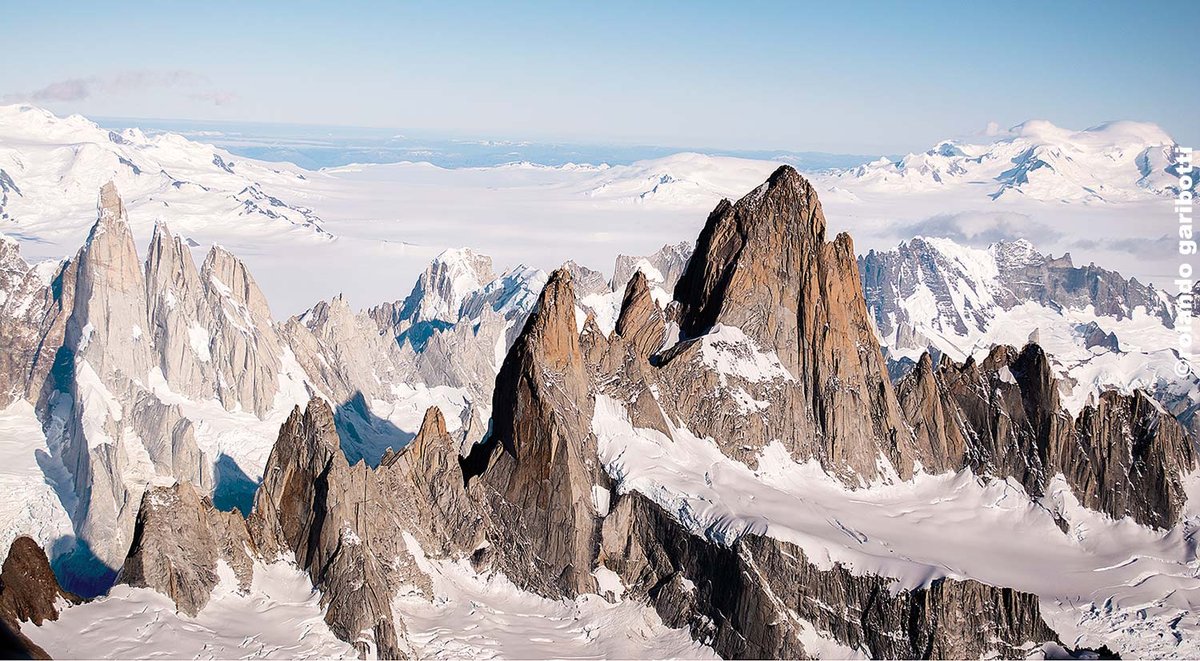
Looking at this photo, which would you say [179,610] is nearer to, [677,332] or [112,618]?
[112,618]

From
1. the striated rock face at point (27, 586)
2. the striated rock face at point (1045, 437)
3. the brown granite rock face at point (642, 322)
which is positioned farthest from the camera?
the brown granite rock face at point (642, 322)

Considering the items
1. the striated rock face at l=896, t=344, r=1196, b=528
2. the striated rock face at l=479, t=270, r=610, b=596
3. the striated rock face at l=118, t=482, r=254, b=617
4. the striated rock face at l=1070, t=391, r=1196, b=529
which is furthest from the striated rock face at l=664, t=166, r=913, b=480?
the striated rock face at l=118, t=482, r=254, b=617


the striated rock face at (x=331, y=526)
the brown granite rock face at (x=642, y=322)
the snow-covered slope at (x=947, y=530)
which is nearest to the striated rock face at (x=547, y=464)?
the snow-covered slope at (x=947, y=530)

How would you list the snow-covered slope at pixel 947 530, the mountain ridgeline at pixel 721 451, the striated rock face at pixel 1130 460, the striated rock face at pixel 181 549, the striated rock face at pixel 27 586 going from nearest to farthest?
1. the striated rock face at pixel 27 586
2. the striated rock face at pixel 181 549
3. the mountain ridgeline at pixel 721 451
4. the snow-covered slope at pixel 947 530
5. the striated rock face at pixel 1130 460

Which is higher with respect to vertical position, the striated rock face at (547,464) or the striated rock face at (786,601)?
the striated rock face at (547,464)

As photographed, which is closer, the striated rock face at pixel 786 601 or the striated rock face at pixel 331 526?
the striated rock face at pixel 331 526

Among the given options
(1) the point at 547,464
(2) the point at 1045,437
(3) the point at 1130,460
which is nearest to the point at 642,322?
(1) the point at 547,464

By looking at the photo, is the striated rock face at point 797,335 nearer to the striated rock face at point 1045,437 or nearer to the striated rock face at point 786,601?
the striated rock face at point 1045,437
